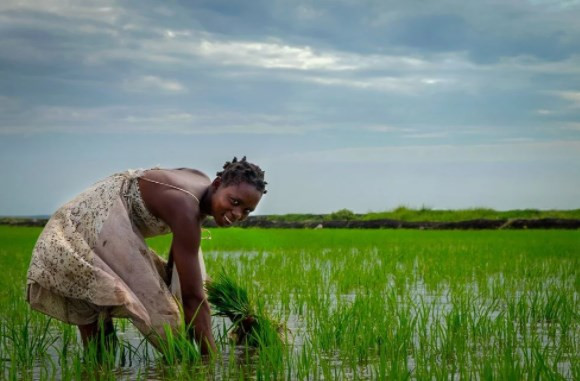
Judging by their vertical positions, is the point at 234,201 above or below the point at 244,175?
below

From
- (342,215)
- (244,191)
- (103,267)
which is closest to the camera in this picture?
(244,191)

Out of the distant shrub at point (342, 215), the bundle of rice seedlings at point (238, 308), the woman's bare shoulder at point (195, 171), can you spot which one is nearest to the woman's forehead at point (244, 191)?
the woman's bare shoulder at point (195, 171)

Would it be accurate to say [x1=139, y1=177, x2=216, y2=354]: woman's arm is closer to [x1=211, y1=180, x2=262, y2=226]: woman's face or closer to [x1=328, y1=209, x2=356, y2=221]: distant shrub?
[x1=211, y1=180, x2=262, y2=226]: woman's face

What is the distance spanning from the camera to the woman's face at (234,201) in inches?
137

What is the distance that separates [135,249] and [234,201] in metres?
0.58

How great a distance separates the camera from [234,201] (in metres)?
3.50

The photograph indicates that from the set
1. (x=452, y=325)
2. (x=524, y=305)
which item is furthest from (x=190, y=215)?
(x=524, y=305)

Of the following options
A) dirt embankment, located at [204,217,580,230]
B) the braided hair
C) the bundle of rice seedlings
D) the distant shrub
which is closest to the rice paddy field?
the bundle of rice seedlings

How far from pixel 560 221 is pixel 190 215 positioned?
19196mm

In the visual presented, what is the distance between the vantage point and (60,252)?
143 inches

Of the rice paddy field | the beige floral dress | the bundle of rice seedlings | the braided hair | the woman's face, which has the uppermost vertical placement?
the braided hair

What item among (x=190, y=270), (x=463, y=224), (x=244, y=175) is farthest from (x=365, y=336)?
(x=463, y=224)

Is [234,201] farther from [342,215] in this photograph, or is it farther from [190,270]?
[342,215]

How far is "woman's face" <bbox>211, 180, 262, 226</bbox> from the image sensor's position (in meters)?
3.48
